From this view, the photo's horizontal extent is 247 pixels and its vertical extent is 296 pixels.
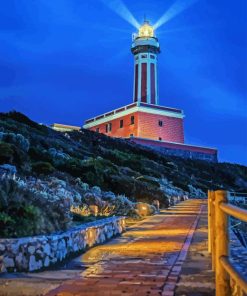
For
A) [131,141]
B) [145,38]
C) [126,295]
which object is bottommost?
[126,295]

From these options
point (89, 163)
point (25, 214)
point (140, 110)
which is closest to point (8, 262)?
point (25, 214)

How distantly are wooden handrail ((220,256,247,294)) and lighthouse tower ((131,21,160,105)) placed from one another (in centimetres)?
6483

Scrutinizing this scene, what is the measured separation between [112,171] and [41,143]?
20.1 feet

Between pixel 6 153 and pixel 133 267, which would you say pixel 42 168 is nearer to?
pixel 6 153

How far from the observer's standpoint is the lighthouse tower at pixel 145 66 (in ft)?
226

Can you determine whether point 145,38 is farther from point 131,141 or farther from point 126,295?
point 126,295

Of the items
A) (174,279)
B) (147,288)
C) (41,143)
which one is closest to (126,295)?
(147,288)

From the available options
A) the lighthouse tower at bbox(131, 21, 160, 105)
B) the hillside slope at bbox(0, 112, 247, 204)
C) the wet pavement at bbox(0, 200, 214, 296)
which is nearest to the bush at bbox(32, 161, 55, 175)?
the hillside slope at bbox(0, 112, 247, 204)

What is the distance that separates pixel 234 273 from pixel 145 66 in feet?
223

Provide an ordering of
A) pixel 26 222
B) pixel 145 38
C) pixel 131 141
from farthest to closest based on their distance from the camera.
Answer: pixel 145 38 → pixel 131 141 → pixel 26 222

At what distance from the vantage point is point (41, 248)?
7.19 m

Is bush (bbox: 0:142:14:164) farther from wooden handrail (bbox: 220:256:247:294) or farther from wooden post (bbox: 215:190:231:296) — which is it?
wooden handrail (bbox: 220:256:247:294)

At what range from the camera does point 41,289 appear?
5641 millimetres

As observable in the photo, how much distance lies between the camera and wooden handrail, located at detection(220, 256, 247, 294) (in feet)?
9.60
